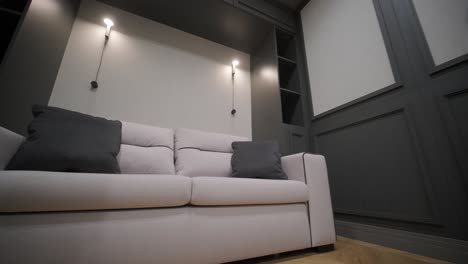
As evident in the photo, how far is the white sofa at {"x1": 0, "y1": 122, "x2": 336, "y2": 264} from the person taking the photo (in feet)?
2.10

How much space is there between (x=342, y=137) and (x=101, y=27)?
2.43 metres

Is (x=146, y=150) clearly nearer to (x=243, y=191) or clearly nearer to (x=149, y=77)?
(x=243, y=191)

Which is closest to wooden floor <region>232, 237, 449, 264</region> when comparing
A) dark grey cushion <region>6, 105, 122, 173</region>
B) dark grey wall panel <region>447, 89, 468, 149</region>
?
dark grey wall panel <region>447, 89, 468, 149</region>

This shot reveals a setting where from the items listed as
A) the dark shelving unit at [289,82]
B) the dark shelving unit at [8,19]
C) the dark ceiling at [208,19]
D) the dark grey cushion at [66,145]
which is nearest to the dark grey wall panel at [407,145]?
the dark shelving unit at [289,82]

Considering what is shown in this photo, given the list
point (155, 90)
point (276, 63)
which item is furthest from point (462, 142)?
point (155, 90)

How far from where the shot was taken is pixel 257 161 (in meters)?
1.34

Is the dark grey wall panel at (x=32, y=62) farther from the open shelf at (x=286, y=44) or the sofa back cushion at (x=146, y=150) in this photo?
the open shelf at (x=286, y=44)

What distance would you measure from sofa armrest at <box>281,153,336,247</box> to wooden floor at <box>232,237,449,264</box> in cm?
7

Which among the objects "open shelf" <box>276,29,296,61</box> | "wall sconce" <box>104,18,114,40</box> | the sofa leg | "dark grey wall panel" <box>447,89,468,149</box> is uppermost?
"open shelf" <box>276,29,296,61</box>

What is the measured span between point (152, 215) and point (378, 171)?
4.83 ft

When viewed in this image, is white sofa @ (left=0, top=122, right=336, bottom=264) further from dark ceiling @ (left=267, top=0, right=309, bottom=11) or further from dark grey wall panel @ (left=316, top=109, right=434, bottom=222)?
dark ceiling @ (left=267, top=0, right=309, bottom=11)

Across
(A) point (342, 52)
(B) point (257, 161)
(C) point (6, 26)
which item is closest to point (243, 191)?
(B) point (257, 161)

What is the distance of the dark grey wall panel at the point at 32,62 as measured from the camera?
1.08 m

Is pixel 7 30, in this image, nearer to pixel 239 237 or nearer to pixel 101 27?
pixel 101 27
